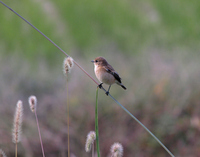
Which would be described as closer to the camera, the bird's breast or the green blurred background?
the bird's breast

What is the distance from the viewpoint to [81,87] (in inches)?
175

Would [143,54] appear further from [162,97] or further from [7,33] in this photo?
[7,33]

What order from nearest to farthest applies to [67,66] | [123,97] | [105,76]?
[67,66]
[105,76]
[123,97]

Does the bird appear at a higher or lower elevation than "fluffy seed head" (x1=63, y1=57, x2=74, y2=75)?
higher

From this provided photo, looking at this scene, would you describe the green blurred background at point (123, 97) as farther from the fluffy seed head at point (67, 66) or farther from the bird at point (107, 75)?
the fluffy seed head at point (67, 66)

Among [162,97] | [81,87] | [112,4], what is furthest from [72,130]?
[112,4]

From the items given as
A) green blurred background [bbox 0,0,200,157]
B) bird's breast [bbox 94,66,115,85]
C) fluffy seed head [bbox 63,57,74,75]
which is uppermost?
green blurred background [bbox 0,0,200,157]

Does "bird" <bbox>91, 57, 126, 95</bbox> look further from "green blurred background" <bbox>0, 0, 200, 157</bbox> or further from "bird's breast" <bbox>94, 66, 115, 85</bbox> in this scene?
"green blurred background" <bbox>0, 0, 200, 157</bbox>

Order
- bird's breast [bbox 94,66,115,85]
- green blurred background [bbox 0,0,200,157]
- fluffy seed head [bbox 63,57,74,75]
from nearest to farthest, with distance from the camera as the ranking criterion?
Answer: 1. fluffy seed head [bbox 63,57,74,75]
2. bird's breast [bbox 94,66,115,85]
3. green blurred background [bbox 0,0,200,157]

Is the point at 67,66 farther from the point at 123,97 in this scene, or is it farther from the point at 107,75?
the point at 123,97

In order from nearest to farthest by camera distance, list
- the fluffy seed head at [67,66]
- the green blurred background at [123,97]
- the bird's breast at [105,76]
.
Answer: the fluffy seed head at [67,66]
the bird's breast at [105,76]
the green blurred background at [123,97]

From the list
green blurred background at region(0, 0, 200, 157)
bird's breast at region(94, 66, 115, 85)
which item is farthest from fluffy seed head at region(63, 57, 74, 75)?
green blurred background at region(0, 0, 200, 157)

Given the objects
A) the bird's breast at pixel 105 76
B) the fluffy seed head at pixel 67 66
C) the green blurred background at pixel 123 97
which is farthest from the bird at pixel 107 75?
the green blurred background at pixel 123 97

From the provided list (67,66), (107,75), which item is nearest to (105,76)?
(107,75)
